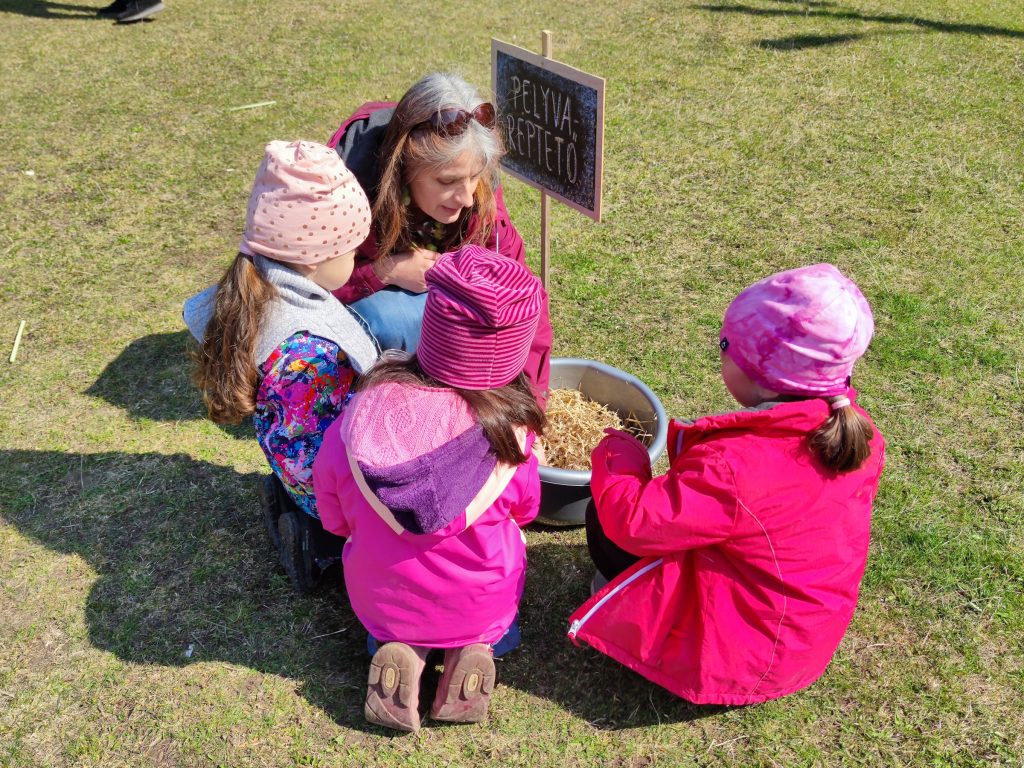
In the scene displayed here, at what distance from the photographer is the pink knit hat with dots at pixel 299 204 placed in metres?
2.39

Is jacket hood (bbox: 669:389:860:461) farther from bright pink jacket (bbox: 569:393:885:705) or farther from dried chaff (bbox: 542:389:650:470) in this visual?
dried chaff (bbox: 542:389:650:470)

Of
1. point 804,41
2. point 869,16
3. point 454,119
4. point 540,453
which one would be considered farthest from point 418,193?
point 869,16

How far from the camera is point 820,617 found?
91.7 inches

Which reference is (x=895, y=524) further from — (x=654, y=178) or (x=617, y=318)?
(x=654, y=178)

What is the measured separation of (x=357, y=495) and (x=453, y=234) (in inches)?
47.1

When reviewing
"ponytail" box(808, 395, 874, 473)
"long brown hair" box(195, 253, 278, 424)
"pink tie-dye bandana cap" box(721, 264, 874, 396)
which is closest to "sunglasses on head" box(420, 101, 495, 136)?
"long brown hair" box(195, 253, 278, 424)

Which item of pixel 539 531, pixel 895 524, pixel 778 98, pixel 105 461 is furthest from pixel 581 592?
pixel 778 98

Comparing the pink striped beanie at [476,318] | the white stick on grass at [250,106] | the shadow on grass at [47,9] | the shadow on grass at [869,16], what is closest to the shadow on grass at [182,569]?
the pink striped beanie at [476,318]

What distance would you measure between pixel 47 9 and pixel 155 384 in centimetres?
565

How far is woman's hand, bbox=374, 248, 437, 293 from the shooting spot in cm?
318

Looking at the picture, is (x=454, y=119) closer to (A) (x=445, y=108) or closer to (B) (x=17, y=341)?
(A) (x=445, y=108)

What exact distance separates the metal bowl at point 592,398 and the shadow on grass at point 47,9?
6.26 metres

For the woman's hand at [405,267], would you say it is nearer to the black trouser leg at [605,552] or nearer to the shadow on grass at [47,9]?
the black trouser leg at [605,552]

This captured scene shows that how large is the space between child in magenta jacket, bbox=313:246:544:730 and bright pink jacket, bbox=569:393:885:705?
289 millimetres
